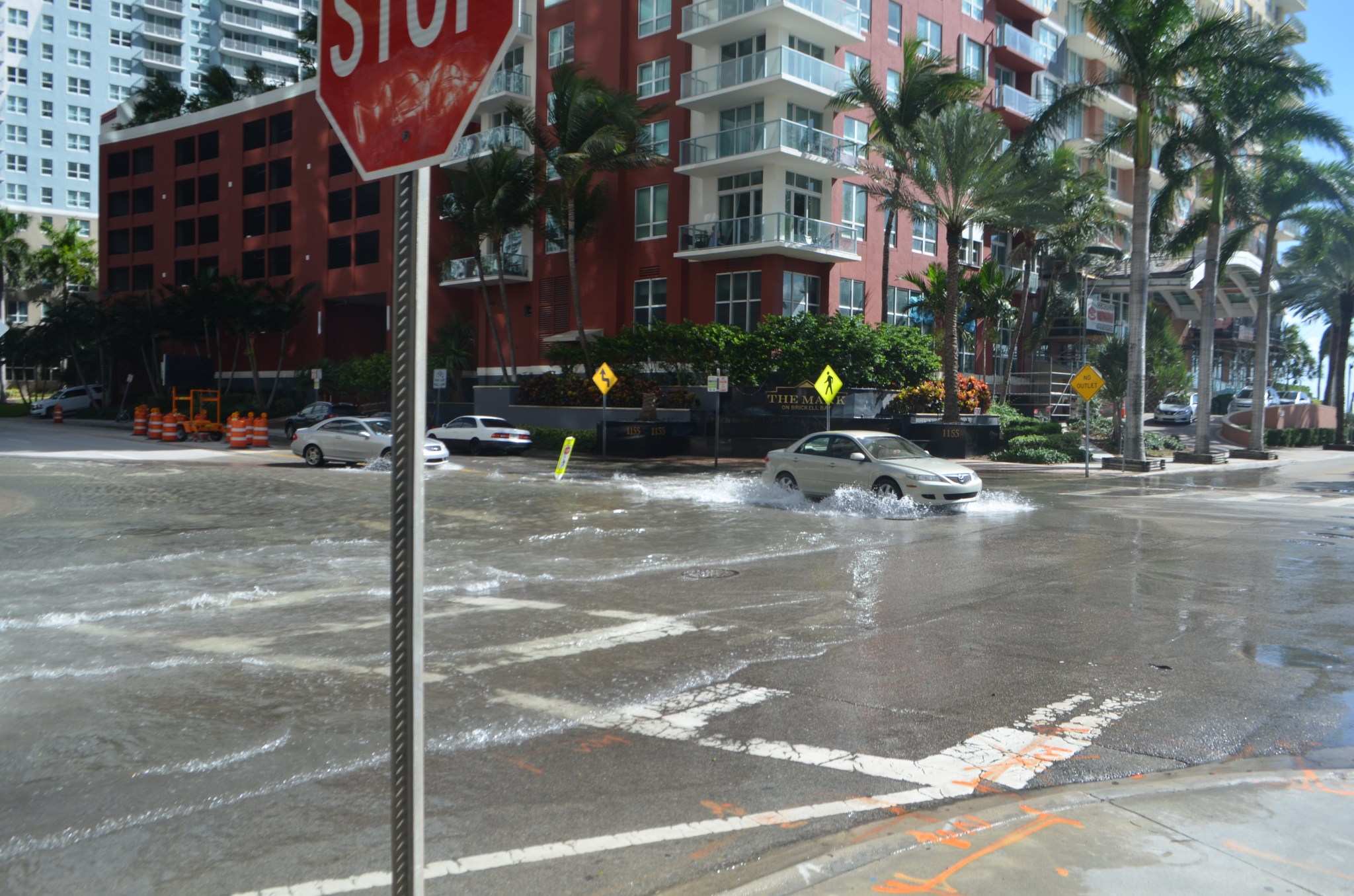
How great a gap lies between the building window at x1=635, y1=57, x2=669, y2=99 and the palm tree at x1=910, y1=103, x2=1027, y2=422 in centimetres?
1323

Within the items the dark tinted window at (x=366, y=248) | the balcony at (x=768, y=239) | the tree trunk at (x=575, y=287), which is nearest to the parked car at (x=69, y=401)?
the dark tinted window at (x=366, y=248)

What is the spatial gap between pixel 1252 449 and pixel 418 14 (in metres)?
44.2

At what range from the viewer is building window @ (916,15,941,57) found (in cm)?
4478

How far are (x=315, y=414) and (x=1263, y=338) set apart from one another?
3760cm

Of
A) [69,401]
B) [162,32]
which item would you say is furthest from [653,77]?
[162,32]

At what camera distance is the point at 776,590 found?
1043 cm

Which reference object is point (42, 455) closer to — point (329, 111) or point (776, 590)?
point (776, 590)

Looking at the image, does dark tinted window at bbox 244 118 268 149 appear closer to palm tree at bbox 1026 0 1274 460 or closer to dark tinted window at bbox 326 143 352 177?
dark tinted window at bbox 326 143 352 177

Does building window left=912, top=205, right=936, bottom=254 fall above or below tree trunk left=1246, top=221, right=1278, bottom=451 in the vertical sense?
above

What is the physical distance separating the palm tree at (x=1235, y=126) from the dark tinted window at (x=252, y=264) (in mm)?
46387

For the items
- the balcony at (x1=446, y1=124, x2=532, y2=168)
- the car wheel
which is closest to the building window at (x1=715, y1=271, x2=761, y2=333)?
the balcony at (x1=446, y1=124, x2=532, y2=168)

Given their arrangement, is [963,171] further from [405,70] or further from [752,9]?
[405,70]

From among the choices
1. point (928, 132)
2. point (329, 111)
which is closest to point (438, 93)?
point (329, 111)

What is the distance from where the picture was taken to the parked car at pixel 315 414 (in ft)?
134
